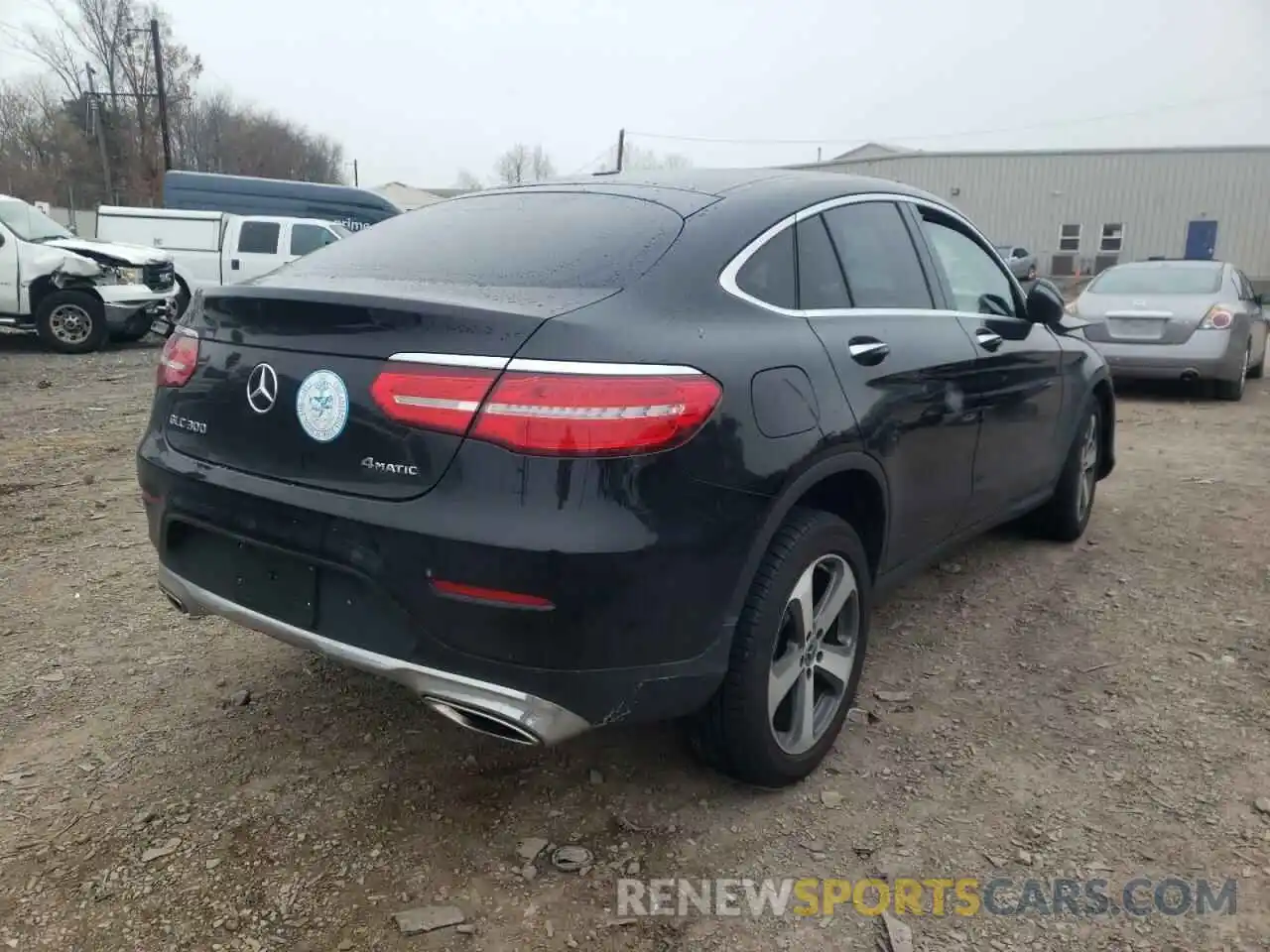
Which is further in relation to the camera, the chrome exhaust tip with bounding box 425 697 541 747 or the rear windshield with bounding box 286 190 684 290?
the rear windshield with bounding box 286 190 684 290

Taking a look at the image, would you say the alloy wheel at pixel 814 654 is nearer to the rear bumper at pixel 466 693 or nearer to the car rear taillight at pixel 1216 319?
the rear bumper at pixel 466 693

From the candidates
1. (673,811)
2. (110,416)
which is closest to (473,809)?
(673,811)

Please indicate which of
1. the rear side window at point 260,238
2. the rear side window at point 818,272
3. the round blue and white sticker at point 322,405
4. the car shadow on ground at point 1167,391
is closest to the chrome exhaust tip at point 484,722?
the round blue and white sticker at point 322,405

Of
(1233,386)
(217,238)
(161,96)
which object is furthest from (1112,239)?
(161,96)

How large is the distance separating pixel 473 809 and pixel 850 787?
1.00 m

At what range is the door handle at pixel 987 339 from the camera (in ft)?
11.3

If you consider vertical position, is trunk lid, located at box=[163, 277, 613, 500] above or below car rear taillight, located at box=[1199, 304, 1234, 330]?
below

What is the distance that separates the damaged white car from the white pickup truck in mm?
2500

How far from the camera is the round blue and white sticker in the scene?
7.07 ft

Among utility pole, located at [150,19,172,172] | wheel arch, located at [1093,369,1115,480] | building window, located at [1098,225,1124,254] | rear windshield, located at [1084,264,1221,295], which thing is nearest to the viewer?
wheel arch, located at [1093,369,1115,480]

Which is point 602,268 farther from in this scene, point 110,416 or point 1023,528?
point 110,416

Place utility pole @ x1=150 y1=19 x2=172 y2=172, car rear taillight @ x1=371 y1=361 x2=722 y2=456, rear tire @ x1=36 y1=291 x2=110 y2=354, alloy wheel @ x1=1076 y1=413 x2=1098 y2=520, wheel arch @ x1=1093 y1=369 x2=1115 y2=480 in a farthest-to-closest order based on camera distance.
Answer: utility pole @ x1=150 y1=19 x2=172 y2=172
rear tire @ x1=36 y1=291 x2=110 y2=354
wheel arch @ x1=1093 y1=369 x2=1115 y2=480
alloy wheel @ x1=1076 y1=413 x2=1098 y2=520
car rear taillight @ x1=371 y1=361 x2=722 y2=456

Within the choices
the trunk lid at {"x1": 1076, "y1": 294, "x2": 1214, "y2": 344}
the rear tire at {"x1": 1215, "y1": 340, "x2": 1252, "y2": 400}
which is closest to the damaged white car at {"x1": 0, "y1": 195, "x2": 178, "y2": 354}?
the trunk lid at {"x1": 1076, "y1": 294, "x2": 1214, "y2": 344}

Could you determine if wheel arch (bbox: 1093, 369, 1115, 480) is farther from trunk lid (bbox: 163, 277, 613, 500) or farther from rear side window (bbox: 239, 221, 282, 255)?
rear side window (bbox: 239, 221, 282, 255)
